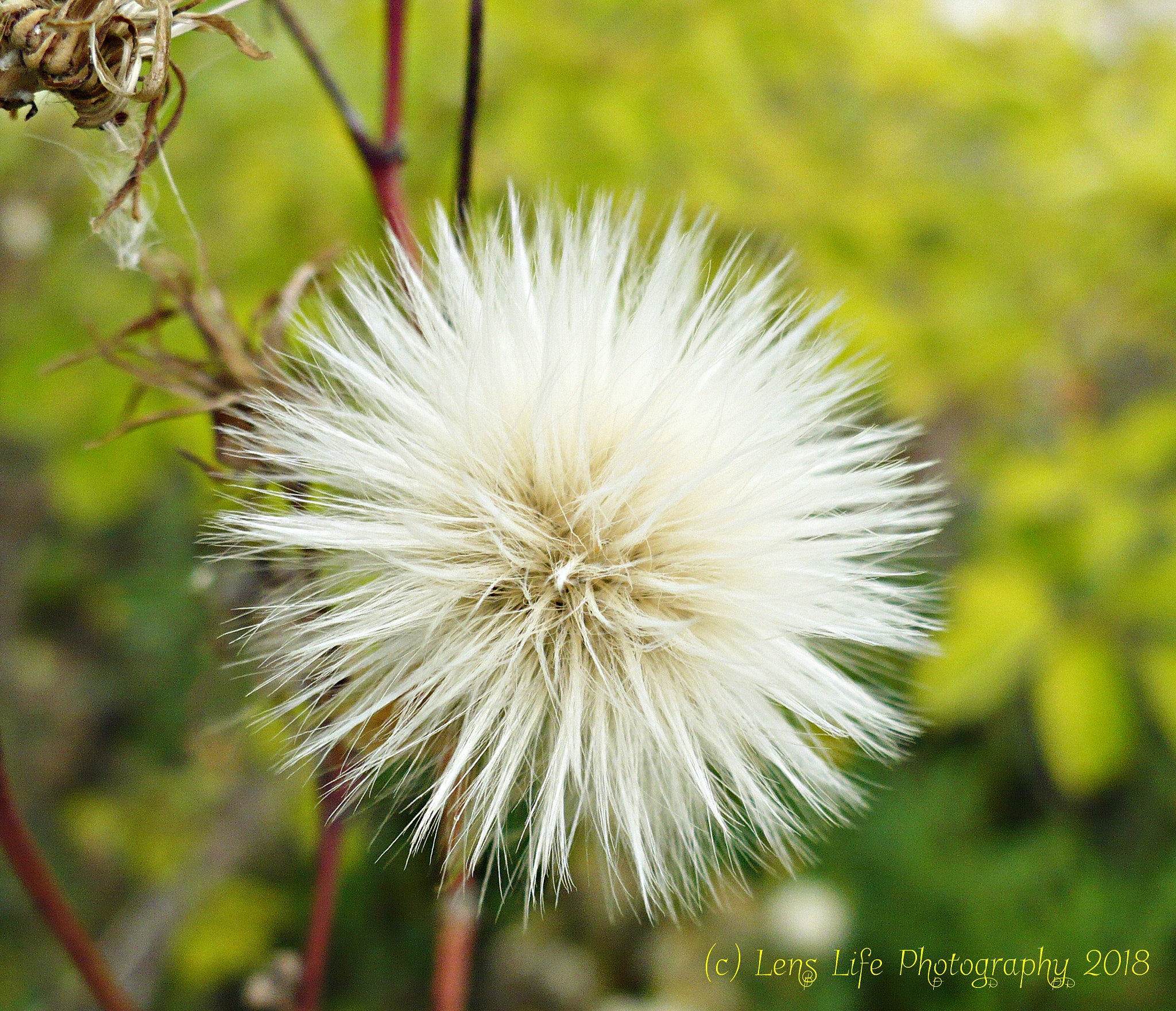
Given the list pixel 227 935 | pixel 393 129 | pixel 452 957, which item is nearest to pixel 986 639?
pixel 452 957

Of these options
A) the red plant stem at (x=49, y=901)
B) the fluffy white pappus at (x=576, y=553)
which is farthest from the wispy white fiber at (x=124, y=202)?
the red plant stem at (x=49, y=901)

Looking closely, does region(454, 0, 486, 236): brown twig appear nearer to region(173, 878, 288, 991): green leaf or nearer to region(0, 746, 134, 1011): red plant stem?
region(0, 746, 134, 1011): red plant stem

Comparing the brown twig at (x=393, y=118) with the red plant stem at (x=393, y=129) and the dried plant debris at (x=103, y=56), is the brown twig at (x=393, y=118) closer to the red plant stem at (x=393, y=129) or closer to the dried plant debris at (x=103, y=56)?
the red plant stem at (x=393, y=129)

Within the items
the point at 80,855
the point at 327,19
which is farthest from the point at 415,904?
the point at 327,19

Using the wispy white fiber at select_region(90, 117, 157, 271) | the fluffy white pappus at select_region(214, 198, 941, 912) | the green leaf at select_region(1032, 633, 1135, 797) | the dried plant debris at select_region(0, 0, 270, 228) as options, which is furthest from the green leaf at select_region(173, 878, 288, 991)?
the dried plant debris at select_region(0, 0, 270, 228)

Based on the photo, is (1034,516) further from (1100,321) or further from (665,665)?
(665,665)

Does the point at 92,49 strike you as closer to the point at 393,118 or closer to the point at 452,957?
the point at 393,118
